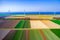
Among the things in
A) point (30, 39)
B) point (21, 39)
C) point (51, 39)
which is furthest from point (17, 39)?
point (51, 39)

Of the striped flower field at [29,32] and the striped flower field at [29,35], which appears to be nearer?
the striped flower field at [29,35]

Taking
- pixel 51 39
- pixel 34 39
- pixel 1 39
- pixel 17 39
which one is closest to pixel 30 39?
pixel 34 39

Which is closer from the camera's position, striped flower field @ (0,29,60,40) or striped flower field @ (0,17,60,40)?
striped flower field @ (0,29,60,40)

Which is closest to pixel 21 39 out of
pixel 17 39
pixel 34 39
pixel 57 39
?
pixel 17 39

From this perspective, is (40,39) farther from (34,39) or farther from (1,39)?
(1,39)

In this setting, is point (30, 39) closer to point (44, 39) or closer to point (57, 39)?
point (44, 39)

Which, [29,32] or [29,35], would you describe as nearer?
[29,35]

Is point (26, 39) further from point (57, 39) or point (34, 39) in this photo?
point (57, 39)
